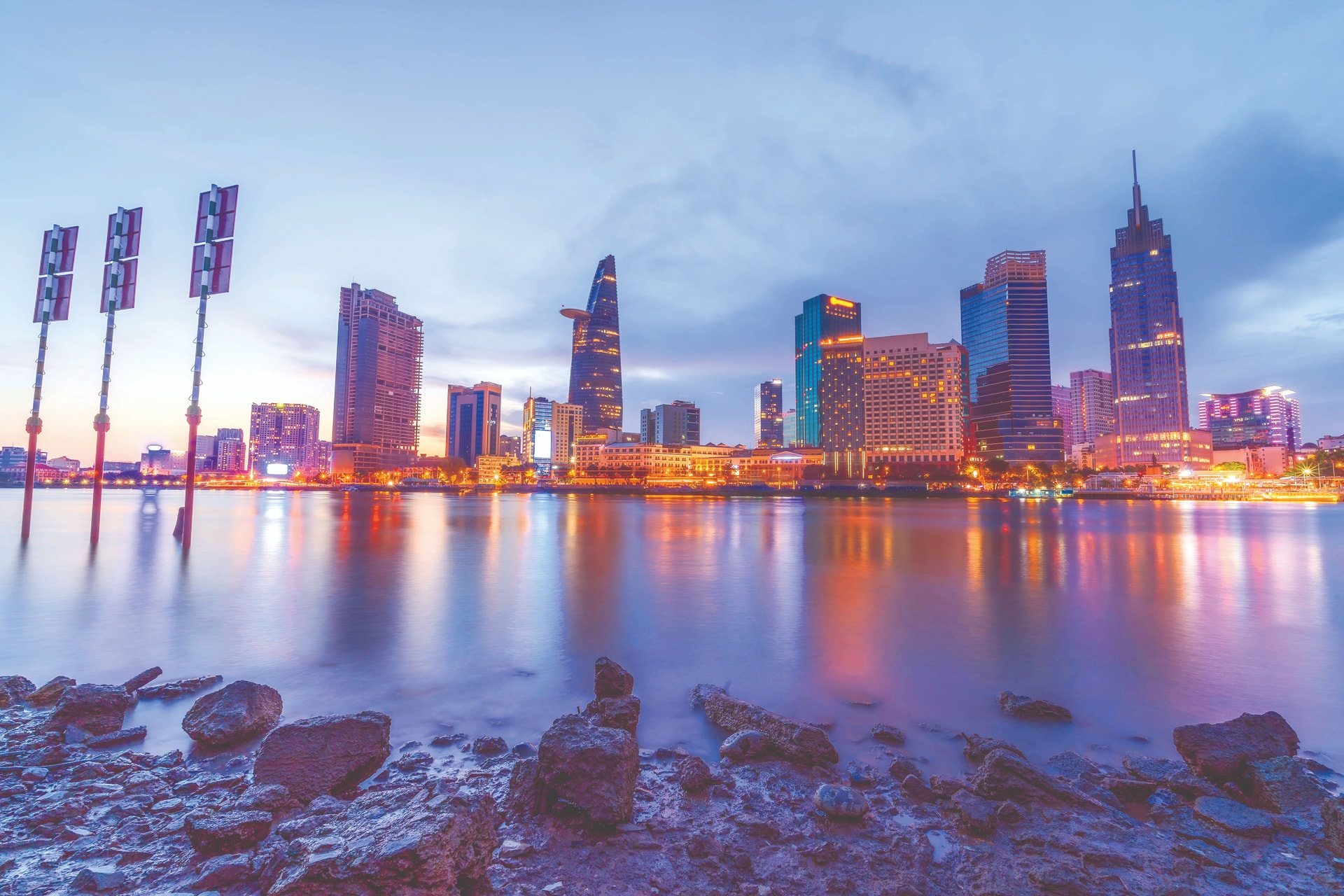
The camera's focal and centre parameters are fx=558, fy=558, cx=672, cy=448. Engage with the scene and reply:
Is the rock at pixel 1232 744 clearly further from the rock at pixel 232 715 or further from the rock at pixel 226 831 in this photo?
the rock at pixel 232 715

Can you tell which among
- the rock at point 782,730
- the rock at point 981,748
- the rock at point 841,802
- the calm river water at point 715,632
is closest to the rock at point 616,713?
the calm river water at point 715,632

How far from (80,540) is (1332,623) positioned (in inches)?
2297

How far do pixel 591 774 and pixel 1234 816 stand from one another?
21.2 feet

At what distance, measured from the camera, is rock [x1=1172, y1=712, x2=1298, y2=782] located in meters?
6.46

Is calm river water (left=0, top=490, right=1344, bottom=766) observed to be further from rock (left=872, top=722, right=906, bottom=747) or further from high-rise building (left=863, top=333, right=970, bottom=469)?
high-rise building (left=863, top=333, right=970, bottom=469)

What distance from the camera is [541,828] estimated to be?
5.17 meters

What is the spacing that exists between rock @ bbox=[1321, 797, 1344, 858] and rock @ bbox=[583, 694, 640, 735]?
23.0 ft

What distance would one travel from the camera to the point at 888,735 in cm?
779

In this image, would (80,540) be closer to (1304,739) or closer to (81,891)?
(81,891)

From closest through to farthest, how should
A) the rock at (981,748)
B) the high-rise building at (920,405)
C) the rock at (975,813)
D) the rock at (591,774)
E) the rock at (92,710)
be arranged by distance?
the rock at (591,774), the rock at (975,813), the rock at (981,748), the rock at (92,710), the high-rise building at (920,405)

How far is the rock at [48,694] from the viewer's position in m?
8.57

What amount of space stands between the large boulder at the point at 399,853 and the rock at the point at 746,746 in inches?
133

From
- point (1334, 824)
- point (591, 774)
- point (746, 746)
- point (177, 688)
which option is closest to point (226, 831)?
point (591, 774)

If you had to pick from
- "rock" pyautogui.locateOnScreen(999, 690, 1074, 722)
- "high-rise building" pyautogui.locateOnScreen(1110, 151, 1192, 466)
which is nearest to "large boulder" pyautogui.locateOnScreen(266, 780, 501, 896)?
"rock" pyautogui.locateOnScreen(999, 690, 1074, 722)
